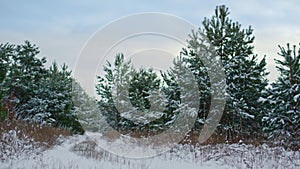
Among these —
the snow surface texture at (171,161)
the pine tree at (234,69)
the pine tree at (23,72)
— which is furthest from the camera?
the pine tree at (23,72)

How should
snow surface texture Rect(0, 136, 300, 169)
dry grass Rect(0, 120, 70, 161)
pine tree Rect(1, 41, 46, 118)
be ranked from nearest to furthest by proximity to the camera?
snow surface texture Rect(0, 136, 300, 169)
dry grass Rect(0, 120, 70, 161)
pine tree Rect(1, 41, 46, 118)

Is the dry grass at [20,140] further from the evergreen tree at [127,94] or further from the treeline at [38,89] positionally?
the treeline at [38,89]

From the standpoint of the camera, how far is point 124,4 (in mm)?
11789

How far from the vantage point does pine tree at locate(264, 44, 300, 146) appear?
460 inches

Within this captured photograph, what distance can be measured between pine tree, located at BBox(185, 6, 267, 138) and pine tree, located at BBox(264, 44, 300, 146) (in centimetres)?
247

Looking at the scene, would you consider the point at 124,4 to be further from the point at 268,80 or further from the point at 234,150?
the point at 268,80

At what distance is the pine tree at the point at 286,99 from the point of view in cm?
1170

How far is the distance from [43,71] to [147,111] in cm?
1146

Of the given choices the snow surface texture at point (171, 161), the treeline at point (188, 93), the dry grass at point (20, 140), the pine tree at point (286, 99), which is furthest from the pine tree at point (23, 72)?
the pine tree at point (286, 99)

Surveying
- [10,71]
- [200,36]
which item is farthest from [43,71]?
[200,36]

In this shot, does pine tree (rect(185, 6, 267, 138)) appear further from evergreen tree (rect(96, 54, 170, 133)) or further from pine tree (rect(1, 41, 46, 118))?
pine tree (rect(1, 41, 46, 118))

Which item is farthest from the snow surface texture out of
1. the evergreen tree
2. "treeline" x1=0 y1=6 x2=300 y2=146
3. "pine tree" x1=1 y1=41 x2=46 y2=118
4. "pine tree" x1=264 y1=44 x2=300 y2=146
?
"pine tree" x1=1 y1=41 x2=46 y2=118

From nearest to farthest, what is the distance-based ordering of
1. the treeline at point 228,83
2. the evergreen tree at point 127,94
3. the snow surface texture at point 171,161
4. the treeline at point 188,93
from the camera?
the snow surface texture at point 171,161 < the treeline at point 188,93 < the treeline at point 228,83 < the evergreen tree at point 127,94

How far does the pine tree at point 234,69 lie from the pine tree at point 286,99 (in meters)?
2.47
